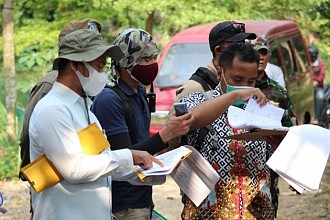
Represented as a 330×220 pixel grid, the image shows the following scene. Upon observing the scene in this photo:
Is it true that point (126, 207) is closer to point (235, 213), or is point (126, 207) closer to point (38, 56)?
point (235, 213)

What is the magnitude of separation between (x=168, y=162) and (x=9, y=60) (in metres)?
8.76

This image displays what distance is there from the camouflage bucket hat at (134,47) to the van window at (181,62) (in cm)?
666

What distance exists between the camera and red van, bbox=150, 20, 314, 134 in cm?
1134

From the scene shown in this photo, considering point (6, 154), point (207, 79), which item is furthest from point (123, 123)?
point (6, 154)

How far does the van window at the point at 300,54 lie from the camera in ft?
44.6

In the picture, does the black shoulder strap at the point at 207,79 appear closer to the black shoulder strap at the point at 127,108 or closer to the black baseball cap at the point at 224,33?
the black baseball cap at the point at 224,33

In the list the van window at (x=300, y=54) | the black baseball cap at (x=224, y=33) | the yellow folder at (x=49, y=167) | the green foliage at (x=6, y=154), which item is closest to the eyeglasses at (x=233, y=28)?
the black baseball cap at (x=224, y=33)

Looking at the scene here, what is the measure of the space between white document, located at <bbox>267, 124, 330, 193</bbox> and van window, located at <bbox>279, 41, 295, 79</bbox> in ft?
28.3

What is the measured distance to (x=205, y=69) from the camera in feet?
16.9

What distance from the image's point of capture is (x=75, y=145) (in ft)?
12.5

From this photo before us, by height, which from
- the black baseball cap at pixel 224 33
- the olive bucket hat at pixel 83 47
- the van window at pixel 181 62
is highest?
the olive bucket hat at pixel 83 47

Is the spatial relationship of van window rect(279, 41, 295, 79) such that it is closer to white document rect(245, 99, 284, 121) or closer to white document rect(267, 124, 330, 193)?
white document rect(245, 99, 284, 121)

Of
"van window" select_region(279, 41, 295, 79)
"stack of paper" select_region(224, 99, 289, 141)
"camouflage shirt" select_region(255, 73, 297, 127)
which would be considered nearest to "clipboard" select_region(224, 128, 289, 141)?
"stack of paper" select_region(224, 99, 289, 141)

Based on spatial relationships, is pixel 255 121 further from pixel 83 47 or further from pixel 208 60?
pixel 208 60
